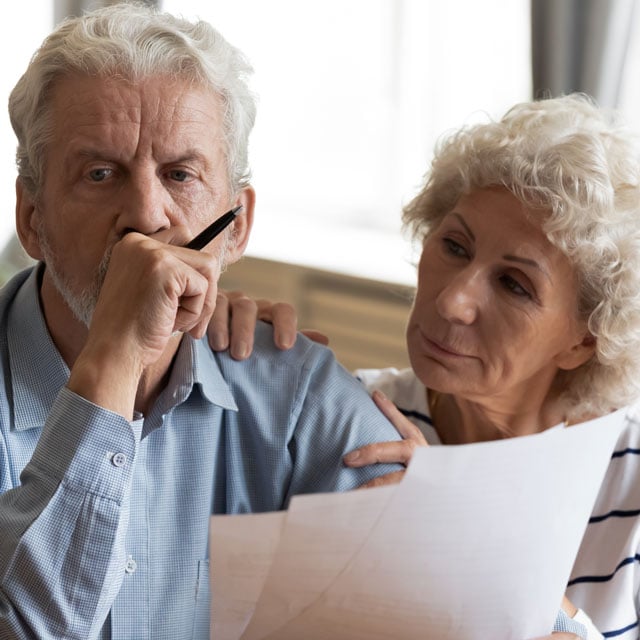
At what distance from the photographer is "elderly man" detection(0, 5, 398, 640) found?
1189mm

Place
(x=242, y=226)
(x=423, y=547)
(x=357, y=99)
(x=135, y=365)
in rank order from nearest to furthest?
(x=423, y=547), (x=135, y=365), (x=242, y=226), (x=357, y=99)

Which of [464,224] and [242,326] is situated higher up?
[464,224]

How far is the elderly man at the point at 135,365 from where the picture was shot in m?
1.19

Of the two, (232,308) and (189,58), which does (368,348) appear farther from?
(189,58)

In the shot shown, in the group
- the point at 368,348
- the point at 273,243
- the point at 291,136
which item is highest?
the point at 291,136

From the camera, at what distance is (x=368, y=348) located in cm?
428

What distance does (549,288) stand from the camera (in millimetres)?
1786

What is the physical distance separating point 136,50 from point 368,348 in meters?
2.93

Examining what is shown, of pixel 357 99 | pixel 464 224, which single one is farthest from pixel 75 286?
pixel 357 99

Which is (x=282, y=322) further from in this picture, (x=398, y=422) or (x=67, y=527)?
(x=67, y=527)

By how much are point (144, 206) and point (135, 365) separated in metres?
0.26

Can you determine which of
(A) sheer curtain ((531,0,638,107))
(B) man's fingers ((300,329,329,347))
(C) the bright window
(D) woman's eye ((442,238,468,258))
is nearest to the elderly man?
(B) man's fingers ((300,329,329,347))

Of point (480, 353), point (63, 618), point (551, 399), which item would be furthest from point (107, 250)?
point (551, 399)

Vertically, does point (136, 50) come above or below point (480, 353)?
above
